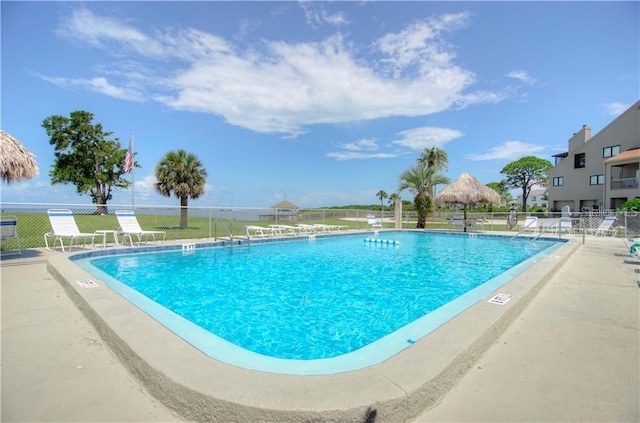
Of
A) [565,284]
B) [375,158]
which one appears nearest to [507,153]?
[375,158]

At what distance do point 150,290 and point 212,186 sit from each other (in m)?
16.3

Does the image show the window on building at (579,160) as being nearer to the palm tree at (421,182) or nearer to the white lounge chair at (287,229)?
the palm tree at (421,182)

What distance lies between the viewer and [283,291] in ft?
19.0

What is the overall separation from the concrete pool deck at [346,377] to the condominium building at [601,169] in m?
26.1

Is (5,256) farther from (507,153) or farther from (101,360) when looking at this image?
(507,153)

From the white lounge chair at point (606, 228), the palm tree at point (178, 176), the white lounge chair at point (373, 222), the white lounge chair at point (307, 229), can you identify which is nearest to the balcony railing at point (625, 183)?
the white lounge chair at point (606, 228)

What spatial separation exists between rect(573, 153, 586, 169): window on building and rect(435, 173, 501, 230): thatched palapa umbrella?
41.9 ft

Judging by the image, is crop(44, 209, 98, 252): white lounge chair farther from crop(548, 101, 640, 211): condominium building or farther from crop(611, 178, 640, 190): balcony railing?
crop(548, 101, 640, 211): condominium building

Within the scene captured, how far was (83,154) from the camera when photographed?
33438mm

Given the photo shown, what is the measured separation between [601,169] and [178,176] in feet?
108

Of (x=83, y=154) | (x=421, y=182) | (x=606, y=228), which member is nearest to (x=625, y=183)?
(x=606, y=228)

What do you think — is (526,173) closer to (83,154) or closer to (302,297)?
(302,297)

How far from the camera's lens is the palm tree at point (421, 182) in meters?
21.5

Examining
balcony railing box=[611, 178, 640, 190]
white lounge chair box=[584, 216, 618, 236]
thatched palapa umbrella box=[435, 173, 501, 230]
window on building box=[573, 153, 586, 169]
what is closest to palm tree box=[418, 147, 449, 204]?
thatched palapa umbrella box=[435, 173, 501, 230]
